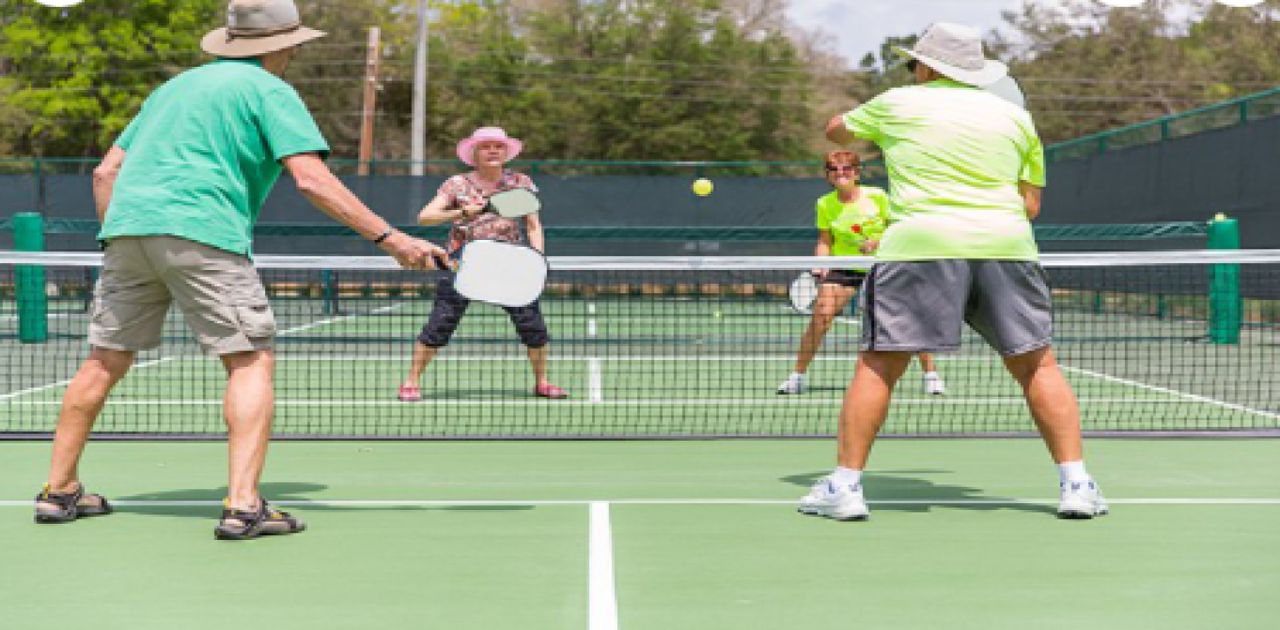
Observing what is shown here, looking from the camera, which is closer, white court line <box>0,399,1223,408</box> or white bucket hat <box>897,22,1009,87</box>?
white bucket hat <box>897,22,1009,87</box>

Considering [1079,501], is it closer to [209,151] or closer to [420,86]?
[209,151]

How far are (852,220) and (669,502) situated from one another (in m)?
4.04

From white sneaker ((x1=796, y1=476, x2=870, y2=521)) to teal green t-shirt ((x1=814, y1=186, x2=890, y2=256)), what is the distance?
4127 millimetres

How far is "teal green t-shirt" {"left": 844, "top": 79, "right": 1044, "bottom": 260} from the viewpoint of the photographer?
5.11 metres

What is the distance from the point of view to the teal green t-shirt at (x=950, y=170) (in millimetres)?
5105

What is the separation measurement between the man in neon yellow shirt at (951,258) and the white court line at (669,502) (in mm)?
363

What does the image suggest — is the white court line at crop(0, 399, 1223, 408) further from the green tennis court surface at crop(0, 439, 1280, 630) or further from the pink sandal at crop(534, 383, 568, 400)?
the green tennis court surface at crop(0, 439, 1280, 630)

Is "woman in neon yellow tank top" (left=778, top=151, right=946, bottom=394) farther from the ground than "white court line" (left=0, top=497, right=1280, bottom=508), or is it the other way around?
"woman in neon yellow tank top" (left=778, top=151, right=946, bottom=394)

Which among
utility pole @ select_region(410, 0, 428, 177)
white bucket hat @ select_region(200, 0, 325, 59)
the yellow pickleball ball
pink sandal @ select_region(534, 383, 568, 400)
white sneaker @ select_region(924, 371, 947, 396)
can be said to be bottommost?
pink sandal @ select_region(534, 383, 568, 400)

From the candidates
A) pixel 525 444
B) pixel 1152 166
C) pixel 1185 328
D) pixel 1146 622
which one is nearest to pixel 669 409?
pixel 525 444

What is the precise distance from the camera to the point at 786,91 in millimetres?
55656

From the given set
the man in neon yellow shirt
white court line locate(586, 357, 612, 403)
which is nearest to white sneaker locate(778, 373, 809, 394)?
white court line locate(586, 357, 612, 403)

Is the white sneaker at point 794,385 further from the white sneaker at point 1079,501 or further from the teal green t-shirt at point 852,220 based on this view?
the white sneaker at point 1079,501

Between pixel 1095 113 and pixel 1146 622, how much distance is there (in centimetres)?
5408
